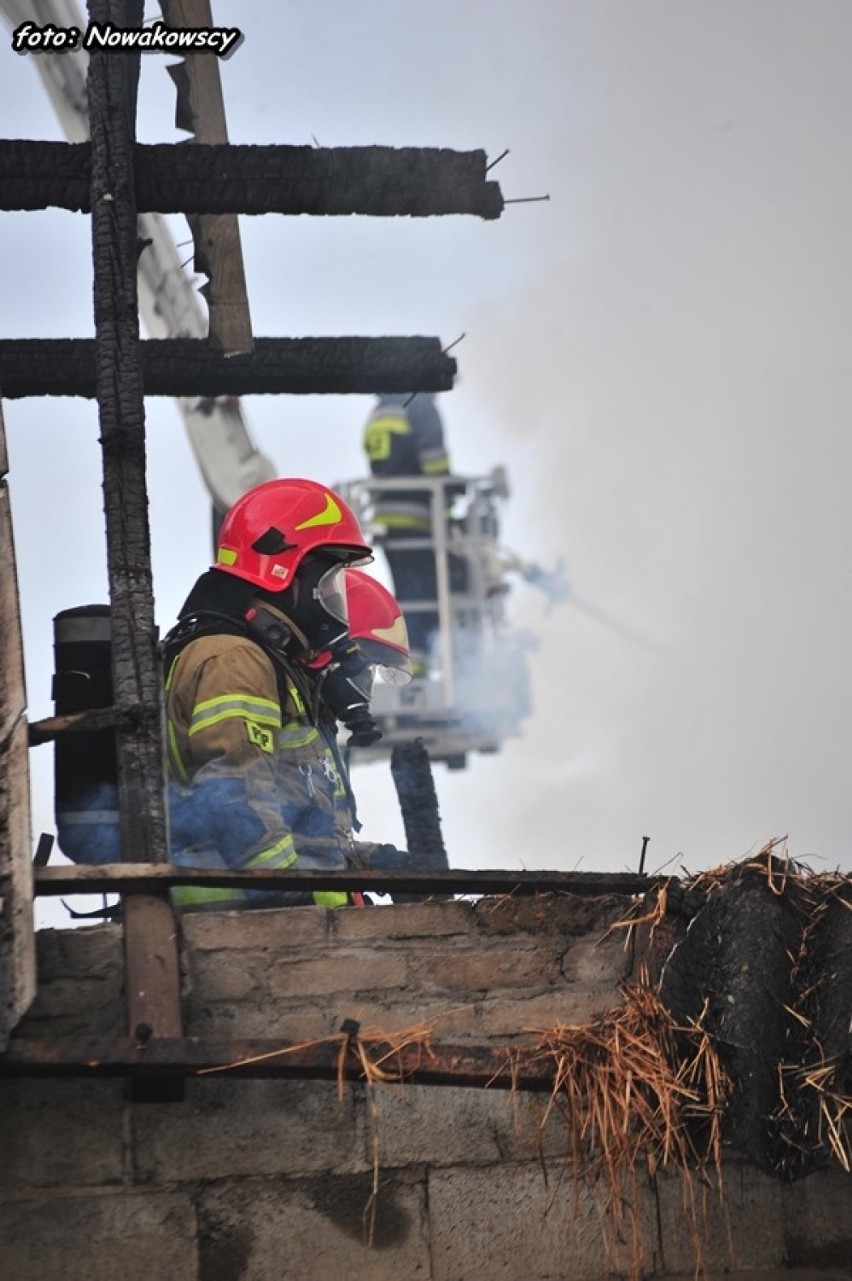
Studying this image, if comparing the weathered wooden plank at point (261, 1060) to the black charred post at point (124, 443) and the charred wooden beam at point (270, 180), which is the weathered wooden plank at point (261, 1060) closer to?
the black charred post at point (124, 443)

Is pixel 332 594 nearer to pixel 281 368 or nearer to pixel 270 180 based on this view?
pixel 281 368

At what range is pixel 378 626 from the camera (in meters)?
8.24

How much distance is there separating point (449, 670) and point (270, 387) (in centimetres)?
1288

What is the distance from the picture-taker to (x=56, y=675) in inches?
229

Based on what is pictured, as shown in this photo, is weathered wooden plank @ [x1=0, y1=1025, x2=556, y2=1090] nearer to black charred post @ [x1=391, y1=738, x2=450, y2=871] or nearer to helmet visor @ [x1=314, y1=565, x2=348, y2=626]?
helmet visor @ [x1=314, y1=565, x2=348, y2=626]

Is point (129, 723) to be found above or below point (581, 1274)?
above

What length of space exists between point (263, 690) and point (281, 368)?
5.78 feet

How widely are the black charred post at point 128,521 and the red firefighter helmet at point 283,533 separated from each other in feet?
4.04

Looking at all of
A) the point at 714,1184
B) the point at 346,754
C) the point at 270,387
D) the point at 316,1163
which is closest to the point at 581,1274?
the point at 714,1184

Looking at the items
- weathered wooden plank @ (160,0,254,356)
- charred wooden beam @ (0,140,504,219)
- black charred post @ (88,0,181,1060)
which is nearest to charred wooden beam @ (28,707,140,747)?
black charred post @ (88,0,181,1060)

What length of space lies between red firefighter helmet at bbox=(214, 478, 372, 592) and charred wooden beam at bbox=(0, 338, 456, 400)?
0.46 meters

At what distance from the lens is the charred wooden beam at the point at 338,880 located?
489cm

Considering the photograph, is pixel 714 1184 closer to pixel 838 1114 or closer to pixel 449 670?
pixel 838 1114

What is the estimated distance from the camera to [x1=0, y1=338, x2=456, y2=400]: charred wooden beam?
7484mm
